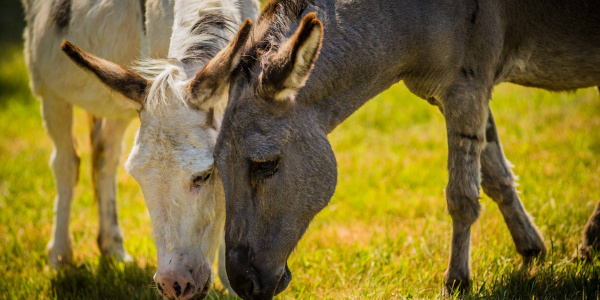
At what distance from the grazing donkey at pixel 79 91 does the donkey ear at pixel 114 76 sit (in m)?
0.91

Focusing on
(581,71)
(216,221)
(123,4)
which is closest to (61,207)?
(123,4)

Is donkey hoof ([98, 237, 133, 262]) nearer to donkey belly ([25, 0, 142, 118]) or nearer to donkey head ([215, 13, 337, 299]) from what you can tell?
donkey belly ([25, 0, 142, 118])

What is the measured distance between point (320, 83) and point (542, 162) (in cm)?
366

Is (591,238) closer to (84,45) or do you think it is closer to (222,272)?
(222,272)

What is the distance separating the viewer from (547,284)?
3.25 m

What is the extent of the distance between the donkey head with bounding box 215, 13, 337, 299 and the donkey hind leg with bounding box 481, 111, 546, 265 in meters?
1.58

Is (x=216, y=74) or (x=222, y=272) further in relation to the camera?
(x=222, y=272)

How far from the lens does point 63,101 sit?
4.86 m

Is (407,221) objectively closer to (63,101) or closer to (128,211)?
(128,211)

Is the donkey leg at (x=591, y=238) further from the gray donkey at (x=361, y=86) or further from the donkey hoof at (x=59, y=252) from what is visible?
the donkey hoof at (x=59, y=252)

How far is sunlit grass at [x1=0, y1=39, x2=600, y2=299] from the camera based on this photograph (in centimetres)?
362

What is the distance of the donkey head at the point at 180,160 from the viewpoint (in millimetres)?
2801

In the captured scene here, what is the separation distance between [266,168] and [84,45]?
2.49m

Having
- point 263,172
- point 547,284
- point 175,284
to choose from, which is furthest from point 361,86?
point 547,284
